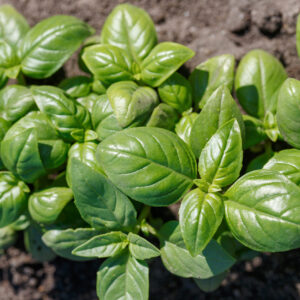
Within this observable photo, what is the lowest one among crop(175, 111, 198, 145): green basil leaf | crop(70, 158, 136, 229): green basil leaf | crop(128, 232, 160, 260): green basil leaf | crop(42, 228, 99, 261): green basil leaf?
crop(42, 228, 99, 261): green basil leaf

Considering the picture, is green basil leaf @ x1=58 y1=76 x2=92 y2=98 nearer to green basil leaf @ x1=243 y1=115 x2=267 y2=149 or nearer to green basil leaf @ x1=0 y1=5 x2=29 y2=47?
green basil leaf @ x1=0 y1=5 x2=29 y2=47

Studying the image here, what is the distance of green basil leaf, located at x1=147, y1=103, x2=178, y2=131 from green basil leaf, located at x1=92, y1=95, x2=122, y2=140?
0.53 ft

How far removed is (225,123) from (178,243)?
2.07 ft

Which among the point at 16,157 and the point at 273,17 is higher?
the point at 273,17

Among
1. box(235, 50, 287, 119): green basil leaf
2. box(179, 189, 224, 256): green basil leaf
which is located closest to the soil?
box(235, 50, 287, 119): green basil leaf

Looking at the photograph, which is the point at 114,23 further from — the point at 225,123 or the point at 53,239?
the point at 53,239

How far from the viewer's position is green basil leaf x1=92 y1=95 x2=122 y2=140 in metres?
1.81

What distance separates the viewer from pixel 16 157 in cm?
180

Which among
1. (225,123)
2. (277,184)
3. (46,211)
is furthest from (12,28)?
(277,184)

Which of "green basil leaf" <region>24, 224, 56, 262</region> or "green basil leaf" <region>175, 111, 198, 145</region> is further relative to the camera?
"green basil leaf" <region>24, 224, 56, 262</region>

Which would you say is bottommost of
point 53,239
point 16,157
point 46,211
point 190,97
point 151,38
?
point 53,239

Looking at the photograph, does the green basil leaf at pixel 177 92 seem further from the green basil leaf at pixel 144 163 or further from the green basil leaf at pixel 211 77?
the green basil leaf at pixel 144 163

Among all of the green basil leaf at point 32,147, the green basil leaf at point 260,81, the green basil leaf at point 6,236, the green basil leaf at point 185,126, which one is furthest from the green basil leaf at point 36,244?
the green basil leaf at point 260,81

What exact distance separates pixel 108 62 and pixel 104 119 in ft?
0.93
